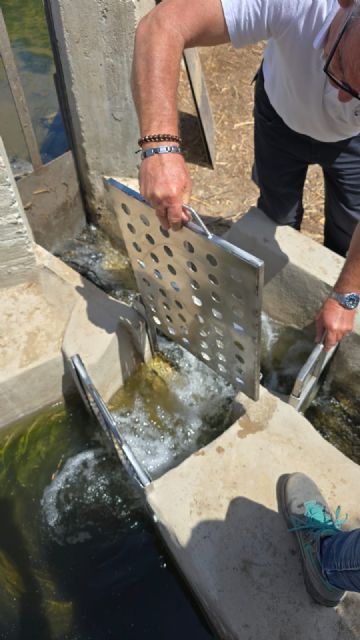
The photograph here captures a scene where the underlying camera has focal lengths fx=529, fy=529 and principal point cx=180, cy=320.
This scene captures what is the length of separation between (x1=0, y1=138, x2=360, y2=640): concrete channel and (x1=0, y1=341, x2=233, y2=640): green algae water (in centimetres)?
18

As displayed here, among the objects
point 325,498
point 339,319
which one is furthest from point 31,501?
point 339,319

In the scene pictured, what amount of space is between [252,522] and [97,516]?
0.84 m

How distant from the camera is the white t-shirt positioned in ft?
5.80

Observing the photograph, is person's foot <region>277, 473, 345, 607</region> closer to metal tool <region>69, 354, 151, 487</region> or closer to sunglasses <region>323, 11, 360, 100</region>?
metal tool <region>69, 354, 151, 487</region>

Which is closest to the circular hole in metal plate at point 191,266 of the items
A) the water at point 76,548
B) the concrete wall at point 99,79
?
the water at point 76,548

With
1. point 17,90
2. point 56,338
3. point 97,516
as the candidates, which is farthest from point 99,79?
point 97,516

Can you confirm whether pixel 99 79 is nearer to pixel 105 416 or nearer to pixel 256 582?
pixel 105 416

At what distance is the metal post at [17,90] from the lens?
2.70 metres

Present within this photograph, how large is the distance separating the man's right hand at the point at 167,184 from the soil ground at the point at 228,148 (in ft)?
6.45

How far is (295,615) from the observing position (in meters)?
1.75

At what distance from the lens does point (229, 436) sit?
2.12 metres

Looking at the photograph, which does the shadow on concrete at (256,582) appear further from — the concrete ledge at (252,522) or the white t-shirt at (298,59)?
the white t-shirt at (298,59)

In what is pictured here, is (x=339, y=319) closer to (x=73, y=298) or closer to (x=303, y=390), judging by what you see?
(x=303, y=390)

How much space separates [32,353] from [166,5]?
1575 mm
